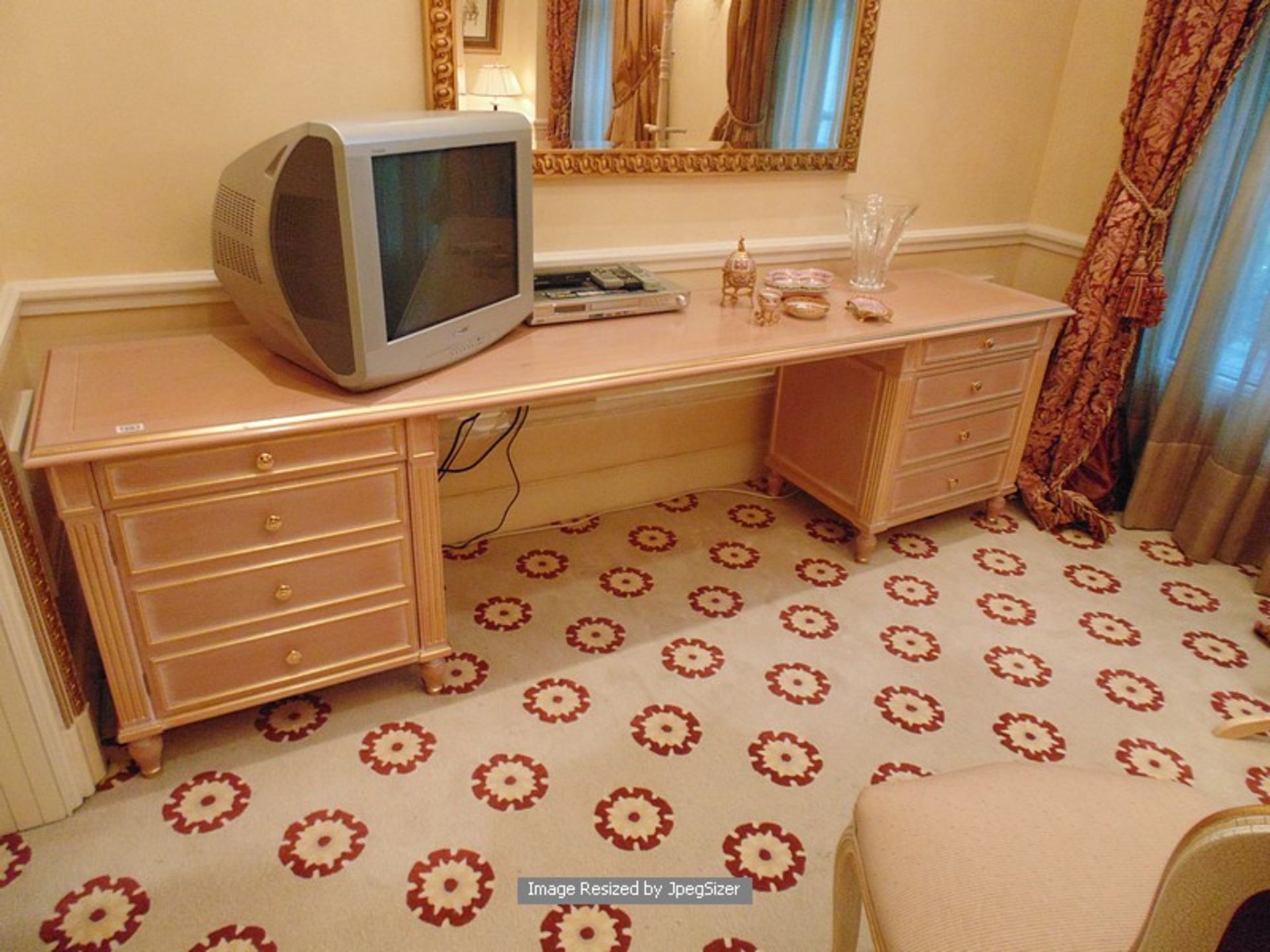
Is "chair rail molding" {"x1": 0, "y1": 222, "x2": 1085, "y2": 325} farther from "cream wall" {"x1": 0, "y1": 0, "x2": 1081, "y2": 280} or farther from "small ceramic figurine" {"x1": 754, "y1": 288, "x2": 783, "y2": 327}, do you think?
"small ceramic figurine" {"x1": 754, "y1": 288, "x2": 783, "y2": 327}

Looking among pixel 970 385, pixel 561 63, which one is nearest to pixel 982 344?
pixel 970 385

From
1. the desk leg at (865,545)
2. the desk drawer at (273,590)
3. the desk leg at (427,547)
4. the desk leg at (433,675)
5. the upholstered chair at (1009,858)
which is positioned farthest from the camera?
the desk leg at (865,545)

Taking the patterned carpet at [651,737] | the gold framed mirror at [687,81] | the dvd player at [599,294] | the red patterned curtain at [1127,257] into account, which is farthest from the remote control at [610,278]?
the red patterned curtain at [1127,257]

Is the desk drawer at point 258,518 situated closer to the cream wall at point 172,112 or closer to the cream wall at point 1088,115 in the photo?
the cream wall at point 172,112

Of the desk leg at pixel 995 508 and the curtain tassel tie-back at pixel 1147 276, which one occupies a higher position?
the curtain tassel tie-back at pixel 1147 276

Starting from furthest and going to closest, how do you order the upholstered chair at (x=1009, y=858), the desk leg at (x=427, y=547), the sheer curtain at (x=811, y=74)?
the sheer curtain at (x=811, y=74), the desk leg at (x=427, y=547), the upholstered chair at (x=1009, y=858)

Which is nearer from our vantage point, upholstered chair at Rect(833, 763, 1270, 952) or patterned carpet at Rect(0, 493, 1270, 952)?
upholstered chair at Rect(833, 763, 1270, 952)

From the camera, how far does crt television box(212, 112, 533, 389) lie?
57.7 inches

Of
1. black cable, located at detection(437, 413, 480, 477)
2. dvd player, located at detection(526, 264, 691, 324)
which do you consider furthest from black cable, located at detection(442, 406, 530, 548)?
dvd player, located at detection(526, 264, 691, 324)

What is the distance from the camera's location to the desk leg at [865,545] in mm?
2459

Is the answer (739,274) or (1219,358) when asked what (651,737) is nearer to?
(739,274)

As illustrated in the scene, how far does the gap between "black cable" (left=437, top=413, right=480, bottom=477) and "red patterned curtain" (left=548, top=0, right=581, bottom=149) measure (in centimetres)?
74

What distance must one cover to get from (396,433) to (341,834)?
0.75 m

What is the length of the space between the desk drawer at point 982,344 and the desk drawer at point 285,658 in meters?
1.50
